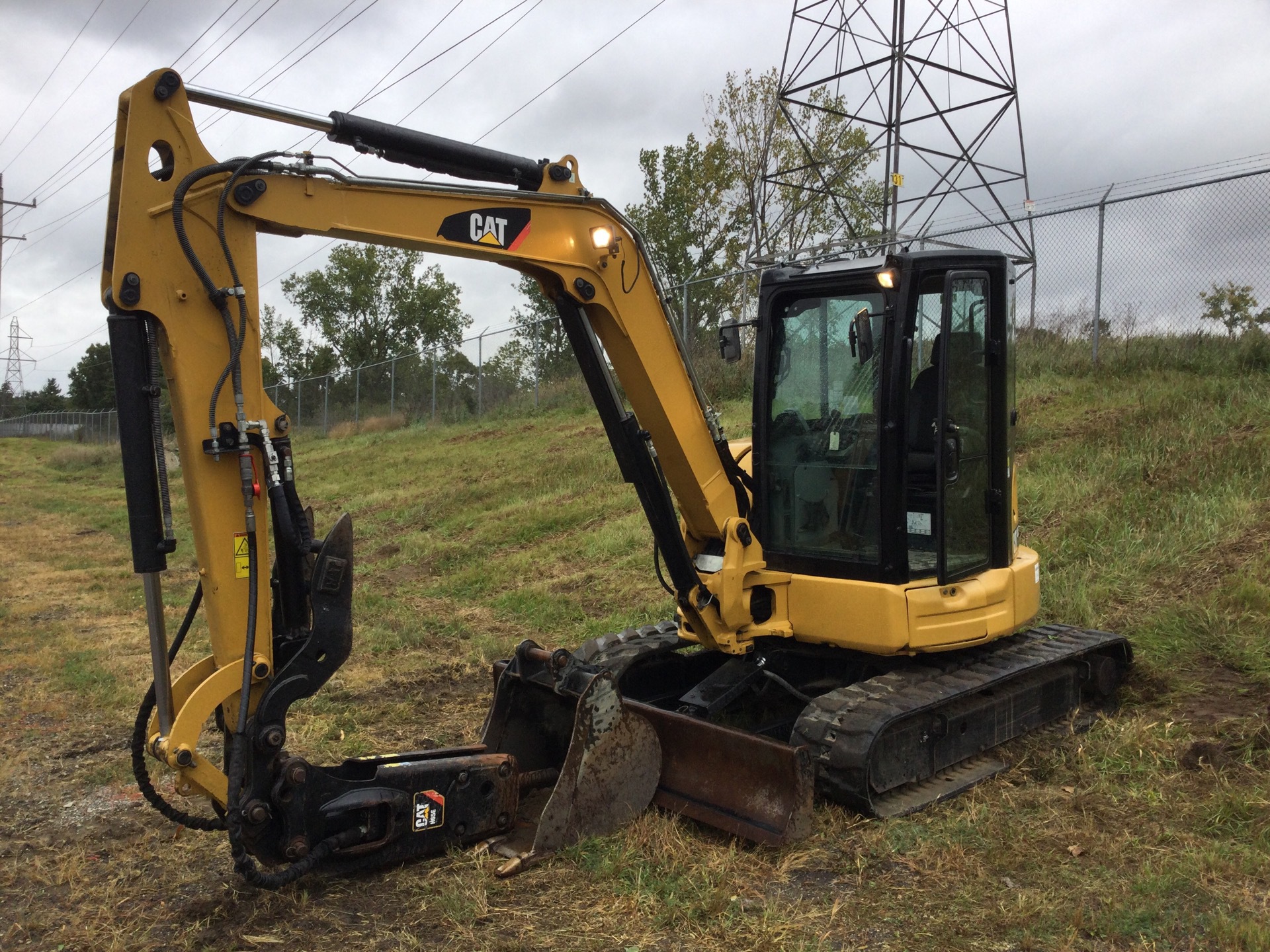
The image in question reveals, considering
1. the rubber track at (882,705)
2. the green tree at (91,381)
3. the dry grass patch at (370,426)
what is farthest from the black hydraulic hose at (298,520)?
the green tree at (91,381)

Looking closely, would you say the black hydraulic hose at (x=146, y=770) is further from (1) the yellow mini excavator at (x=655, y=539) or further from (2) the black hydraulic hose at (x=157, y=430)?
(2) the black hydraulic hose at (x=157, y=430)

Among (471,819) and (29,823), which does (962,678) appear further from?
(29,823)

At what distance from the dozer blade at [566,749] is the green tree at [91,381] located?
67.2 meters

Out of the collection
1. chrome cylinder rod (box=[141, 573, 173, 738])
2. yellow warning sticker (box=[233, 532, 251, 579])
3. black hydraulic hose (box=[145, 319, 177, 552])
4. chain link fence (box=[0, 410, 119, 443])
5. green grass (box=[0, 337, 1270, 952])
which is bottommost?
green grass (box=[0, 337, 1270, 952])

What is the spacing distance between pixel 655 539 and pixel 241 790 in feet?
7.60

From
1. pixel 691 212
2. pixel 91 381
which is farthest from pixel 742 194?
pixel 91 381

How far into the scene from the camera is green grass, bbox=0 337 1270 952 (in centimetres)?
398

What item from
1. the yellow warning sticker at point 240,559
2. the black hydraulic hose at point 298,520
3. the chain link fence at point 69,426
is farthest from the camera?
the chain link fence at point 69,426

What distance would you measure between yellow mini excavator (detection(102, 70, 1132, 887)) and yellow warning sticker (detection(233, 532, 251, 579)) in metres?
0.02

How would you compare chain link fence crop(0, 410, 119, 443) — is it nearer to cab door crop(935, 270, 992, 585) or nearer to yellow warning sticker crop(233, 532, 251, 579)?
yellow warning sticker crop(233, 532, 251, 579)

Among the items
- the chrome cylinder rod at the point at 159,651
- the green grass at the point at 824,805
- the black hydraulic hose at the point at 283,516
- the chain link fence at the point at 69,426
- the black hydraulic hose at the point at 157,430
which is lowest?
the green grass at the point at 824,805

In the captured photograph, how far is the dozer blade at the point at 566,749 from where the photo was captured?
4.60m

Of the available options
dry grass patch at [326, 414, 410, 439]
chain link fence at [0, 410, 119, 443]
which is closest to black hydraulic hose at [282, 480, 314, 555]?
dry grass patch at [326, 414, 410, 439]

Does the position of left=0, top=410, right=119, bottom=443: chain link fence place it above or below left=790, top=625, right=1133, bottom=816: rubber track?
above
